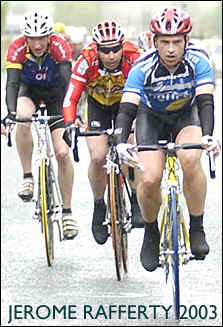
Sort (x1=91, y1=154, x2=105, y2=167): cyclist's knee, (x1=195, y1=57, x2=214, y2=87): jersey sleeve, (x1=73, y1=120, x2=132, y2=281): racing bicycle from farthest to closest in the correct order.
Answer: (x1=91, y1=154, x2=105, y2=167): cyclist's knee, (x1=73, y1=120, x2=132, y2=281): racing bicycle, (x1=195, y1=57, x2=214, y2=87): jersey sleeve

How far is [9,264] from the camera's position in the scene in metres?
16.6

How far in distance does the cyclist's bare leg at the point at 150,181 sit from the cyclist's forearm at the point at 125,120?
60cm

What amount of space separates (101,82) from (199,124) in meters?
1.42

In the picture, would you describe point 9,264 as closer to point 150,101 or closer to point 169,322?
point 169,322

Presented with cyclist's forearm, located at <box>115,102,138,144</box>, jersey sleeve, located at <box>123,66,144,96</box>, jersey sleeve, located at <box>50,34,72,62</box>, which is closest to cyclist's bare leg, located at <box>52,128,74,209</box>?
jersey sleeve, located at <box>50,34,72,62</box>

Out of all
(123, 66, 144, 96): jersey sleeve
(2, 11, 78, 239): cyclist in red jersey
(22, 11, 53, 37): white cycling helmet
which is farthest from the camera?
(2, 11, 78, 239): cyclist in red jersey

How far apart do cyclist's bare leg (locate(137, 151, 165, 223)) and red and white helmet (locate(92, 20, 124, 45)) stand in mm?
1135

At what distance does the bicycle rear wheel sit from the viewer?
10828 millimetres

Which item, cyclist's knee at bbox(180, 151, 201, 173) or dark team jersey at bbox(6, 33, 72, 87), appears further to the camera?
dark team jersey at bbox(6, 33, 72, 87)

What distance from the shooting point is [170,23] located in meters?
8.64

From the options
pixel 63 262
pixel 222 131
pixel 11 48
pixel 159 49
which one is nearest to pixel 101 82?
pixel 11 48

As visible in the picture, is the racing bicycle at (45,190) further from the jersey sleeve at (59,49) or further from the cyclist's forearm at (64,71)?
the jersey sleeve at (59,49)

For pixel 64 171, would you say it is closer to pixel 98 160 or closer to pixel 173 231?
pixel 98 160

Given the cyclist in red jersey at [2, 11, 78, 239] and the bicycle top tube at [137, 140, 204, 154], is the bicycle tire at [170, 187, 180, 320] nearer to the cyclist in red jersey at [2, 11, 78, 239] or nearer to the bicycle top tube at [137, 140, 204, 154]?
the bicycle top tube at [137, 140, 204, 154]
